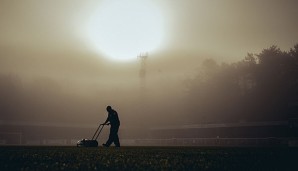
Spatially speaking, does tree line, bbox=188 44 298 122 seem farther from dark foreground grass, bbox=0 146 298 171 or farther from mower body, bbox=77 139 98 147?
dark foreground grass, bbox=0 146 298 171

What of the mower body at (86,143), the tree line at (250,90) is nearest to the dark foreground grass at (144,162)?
the mower body at (86,143)

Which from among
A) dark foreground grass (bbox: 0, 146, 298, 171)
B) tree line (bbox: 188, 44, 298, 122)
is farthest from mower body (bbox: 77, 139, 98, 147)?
tree line (bbox: 188, 44, 298, 122)

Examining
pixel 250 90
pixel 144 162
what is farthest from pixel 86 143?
pixel 250 90

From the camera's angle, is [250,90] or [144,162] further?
[250,90]

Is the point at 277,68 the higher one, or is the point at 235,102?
the point at 277,68

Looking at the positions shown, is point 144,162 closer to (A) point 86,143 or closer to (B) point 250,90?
(A) point 86,143

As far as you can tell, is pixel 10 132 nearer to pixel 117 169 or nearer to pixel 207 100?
pixel 207 100

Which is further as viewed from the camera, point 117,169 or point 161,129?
point 161,129

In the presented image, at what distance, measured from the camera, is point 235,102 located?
78562 millimetres

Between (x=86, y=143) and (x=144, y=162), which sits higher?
(x=86, y=143)

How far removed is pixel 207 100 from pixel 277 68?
649 inches

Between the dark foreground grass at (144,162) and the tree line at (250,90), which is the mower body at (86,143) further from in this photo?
the tree line at (250,90)

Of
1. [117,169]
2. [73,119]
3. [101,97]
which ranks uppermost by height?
[101,97]

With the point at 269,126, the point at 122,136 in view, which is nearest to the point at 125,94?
the point at 122,136
